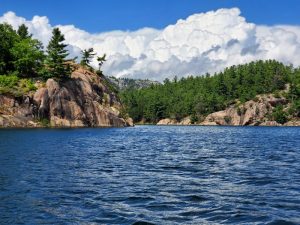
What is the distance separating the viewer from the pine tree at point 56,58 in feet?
439

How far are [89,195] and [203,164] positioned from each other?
18.6 meters

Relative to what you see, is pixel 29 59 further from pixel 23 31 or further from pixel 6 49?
pixel 23 31

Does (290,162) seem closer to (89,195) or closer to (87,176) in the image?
(87,176)

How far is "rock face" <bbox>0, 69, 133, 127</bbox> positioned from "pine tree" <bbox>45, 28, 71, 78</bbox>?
3.27m

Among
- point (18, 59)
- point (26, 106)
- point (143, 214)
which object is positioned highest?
point (18, 59)

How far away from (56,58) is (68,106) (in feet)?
52.3

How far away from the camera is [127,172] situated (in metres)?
35.3

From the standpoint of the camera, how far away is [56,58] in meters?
134

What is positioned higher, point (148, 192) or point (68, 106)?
point (68, 106)

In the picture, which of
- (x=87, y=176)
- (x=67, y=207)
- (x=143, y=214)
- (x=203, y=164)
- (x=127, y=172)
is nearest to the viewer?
(x=143, y=214)

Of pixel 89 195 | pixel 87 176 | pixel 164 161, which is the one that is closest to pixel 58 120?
pixel 164 161

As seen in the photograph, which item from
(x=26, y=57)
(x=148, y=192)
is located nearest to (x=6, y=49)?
(x=26, y=57)

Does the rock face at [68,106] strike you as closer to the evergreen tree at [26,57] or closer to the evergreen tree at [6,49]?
the evergreen tree at [26,57]

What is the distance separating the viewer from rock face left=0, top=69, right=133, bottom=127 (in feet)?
388
